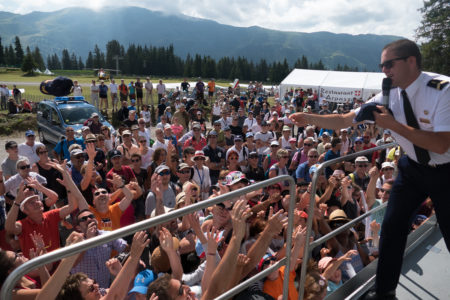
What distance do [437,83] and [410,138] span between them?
40 cm

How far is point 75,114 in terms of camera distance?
12406 millimetres

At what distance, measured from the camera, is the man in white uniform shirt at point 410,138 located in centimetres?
188

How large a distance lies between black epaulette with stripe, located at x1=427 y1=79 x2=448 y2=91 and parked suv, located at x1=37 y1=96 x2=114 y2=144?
11144 mm

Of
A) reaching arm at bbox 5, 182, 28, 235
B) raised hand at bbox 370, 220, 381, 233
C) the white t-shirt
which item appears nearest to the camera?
raised hand at bbox 370, 220, 381, 233

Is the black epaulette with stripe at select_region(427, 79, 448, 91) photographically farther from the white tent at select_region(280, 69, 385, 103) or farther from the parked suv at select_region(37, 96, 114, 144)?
the white tent at select_region(280, 69, 385, 103)

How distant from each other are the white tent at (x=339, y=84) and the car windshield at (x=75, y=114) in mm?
16626

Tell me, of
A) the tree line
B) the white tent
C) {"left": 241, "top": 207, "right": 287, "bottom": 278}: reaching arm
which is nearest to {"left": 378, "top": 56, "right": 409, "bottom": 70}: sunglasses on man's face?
{"left": 241, "top": 207, "right": 287, "bottom": 278}: reaching arm

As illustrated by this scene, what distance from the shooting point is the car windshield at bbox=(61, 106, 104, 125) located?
1213 centimetres

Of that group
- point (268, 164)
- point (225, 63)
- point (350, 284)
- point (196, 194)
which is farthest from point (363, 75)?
point (225, 63)

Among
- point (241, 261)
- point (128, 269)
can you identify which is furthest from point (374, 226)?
point (128, 269)

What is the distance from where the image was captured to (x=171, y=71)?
349 feet

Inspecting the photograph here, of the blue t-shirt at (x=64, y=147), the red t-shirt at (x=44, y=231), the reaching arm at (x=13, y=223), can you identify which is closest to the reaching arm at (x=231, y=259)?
the red t-shirt at (x=44, y=231)

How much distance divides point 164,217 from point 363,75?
2535cm

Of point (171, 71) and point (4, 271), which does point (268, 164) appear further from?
point (171, 71)
